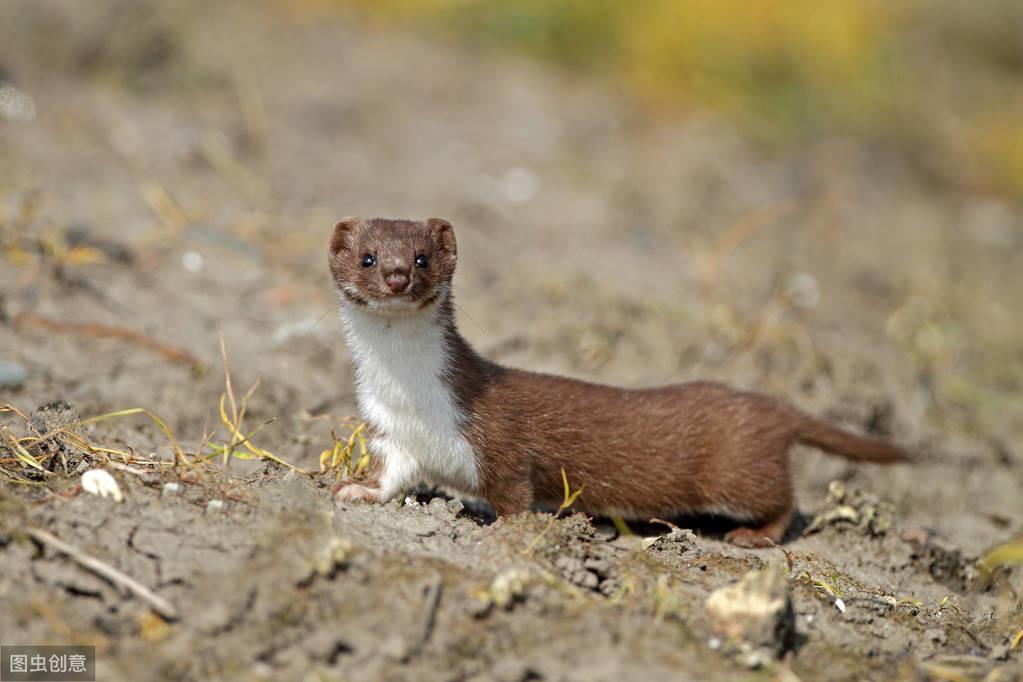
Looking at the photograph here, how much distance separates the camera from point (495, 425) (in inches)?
161

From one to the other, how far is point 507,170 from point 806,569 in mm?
5339

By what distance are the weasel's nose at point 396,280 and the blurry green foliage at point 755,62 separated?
6.89 meters

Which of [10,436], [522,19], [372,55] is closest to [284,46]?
[372,55]

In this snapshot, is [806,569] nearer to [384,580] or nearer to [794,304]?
[384,580]

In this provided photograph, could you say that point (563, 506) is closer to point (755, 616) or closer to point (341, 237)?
point (755, 616)

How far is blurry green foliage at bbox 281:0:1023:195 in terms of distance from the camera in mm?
10422

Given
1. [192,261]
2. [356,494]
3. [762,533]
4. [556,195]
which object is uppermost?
[556,195]

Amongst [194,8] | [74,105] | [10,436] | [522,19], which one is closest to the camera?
[10,436]

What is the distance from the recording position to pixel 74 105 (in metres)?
7.95

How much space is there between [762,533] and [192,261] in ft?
11.9

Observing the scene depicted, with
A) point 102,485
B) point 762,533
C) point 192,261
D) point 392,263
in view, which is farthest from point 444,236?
point 192,261

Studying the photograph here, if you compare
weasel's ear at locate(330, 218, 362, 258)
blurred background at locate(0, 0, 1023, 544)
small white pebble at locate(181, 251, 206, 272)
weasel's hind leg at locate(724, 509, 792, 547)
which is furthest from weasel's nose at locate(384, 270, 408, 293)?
small white pebble at locate(181, 251, 206, 272)

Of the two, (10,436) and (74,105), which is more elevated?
(74,105)

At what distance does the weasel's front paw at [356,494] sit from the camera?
153 inches
